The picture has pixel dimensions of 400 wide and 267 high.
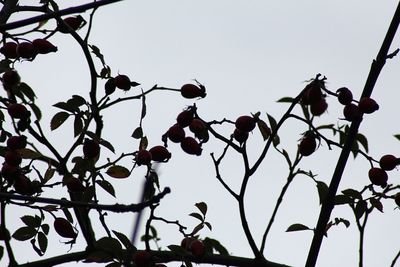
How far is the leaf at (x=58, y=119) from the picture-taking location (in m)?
3.26

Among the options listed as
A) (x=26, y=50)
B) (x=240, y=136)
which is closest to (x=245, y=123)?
(x=240, y=136)

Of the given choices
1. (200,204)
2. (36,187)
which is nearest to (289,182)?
(200,204)

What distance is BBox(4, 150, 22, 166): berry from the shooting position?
115 inches

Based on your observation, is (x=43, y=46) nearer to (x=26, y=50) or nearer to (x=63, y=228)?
(x=26, y=50)

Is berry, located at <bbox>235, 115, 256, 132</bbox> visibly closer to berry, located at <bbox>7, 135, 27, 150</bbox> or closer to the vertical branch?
the vertical branch

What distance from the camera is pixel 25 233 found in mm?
3154

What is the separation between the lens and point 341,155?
2.72 m

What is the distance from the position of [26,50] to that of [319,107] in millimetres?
1273

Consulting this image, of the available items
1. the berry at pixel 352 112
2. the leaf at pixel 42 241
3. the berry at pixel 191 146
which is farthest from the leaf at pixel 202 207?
the berry at pixel 352 112

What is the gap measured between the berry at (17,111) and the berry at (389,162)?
5.06 feet

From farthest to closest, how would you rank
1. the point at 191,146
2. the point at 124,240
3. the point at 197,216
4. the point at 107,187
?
1. the point at 197,216
2. the point at 107,187
3. the point at 191,146
4. the point at 124,240

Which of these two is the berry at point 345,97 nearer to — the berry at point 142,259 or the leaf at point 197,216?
the leaf at point 197,216

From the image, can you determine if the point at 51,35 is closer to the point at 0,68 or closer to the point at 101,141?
the point at 0,68

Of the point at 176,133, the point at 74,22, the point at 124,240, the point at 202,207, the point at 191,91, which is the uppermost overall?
the point at 74,22
